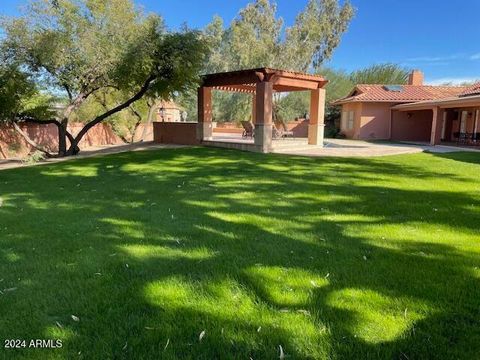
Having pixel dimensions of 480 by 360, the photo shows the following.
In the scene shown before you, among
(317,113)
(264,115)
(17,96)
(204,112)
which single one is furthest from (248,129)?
(17,96)

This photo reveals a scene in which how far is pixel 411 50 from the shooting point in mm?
40719

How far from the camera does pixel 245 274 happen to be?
10.4 feet

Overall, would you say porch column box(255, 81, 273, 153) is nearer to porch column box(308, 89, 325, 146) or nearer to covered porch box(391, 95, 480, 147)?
porch column box(308, 89, 325, 146)

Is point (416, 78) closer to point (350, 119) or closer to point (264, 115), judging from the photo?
point (350, 119)

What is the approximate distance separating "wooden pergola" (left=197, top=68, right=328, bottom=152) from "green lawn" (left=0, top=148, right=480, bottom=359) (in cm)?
849

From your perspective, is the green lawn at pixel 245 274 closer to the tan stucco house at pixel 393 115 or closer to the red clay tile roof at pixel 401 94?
the tan stucco house at pixel 393 115

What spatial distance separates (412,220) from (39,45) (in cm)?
1285

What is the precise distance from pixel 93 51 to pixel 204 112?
223 inches

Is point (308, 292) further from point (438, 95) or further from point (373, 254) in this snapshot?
point (438, 95)

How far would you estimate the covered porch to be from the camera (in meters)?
18.8

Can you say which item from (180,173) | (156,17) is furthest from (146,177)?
(156,17)

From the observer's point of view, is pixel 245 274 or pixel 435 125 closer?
pixel 245 274

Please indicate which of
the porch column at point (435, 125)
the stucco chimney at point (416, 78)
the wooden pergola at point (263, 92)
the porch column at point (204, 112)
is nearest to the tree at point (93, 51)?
the wooden pergola at point (263, 92)

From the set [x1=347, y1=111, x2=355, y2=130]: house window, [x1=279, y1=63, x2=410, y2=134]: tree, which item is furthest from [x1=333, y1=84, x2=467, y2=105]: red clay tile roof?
[x1=279, y1=63, x2=410, y2=134]: tree
